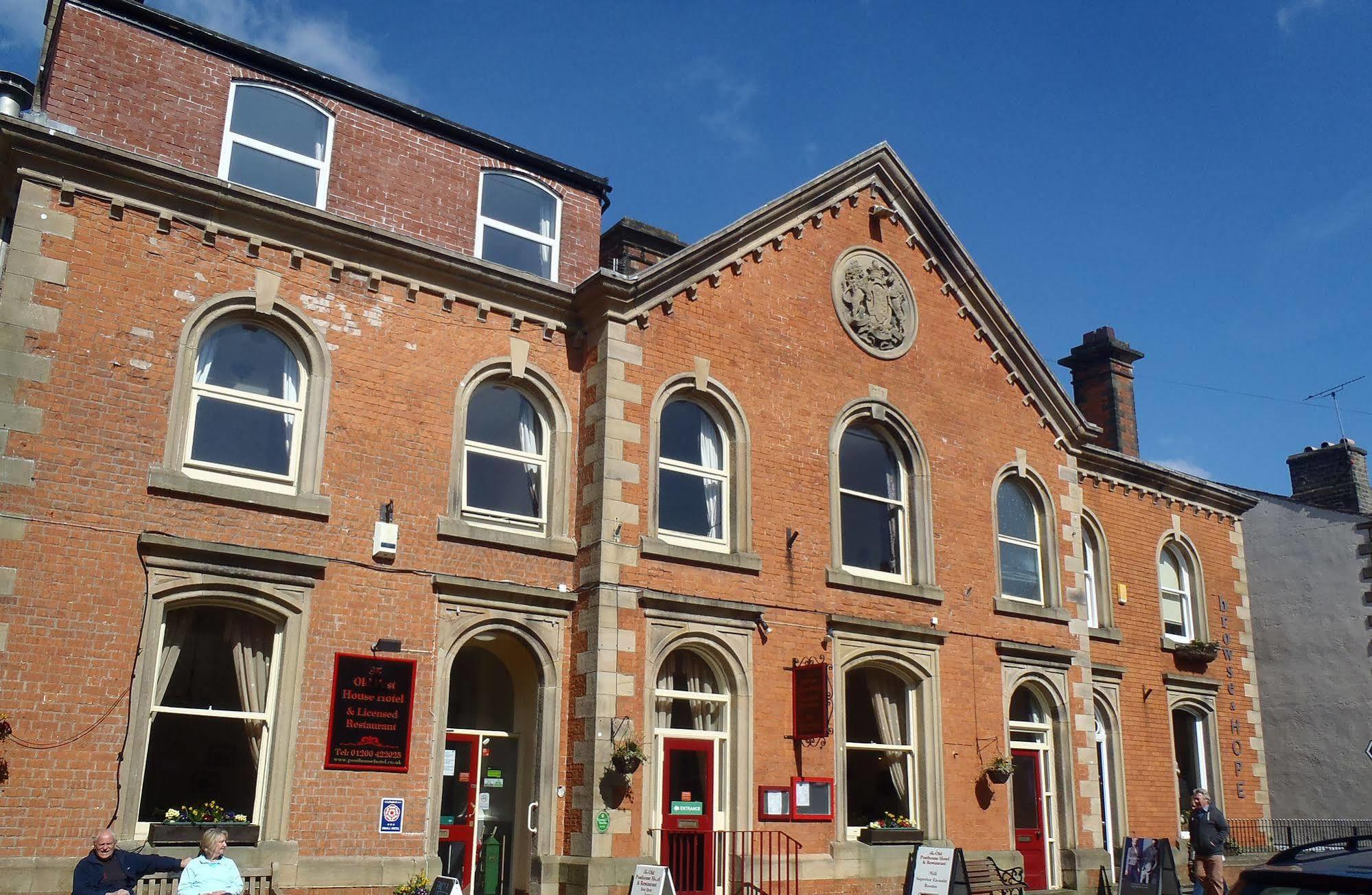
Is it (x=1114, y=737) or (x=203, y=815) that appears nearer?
(x=203, y=815)

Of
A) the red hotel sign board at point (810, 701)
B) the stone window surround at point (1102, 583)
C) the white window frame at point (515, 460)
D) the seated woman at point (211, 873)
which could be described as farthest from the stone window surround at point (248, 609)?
the stone window surround at point (1102, 583)

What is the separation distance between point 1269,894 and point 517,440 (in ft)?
34.6

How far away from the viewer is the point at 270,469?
13531 millimetres

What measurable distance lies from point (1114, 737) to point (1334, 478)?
968cm

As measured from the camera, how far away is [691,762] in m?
15.2

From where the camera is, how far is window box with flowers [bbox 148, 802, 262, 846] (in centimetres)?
1183

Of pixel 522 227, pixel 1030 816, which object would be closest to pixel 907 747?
pixel 1030 816

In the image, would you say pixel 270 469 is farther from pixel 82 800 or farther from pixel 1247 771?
pixel 1247 771

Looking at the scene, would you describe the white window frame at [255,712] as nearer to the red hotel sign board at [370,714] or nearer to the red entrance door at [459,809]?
the red hotel sign board at [370,714]

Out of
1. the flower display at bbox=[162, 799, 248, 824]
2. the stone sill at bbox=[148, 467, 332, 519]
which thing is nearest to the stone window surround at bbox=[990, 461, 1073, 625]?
the stone sill at bbox=[148, 467, 332, 519]

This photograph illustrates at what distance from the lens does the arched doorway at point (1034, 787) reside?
18.5 meters

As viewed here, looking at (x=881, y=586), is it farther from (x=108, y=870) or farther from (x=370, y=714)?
(x=108, y=870)

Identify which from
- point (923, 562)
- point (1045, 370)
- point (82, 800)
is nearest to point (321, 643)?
point (82, 800)

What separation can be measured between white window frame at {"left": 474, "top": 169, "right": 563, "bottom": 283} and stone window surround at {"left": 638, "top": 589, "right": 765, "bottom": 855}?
15.2ft
